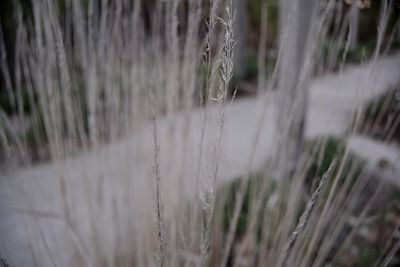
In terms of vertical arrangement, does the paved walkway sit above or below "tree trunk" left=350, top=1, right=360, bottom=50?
below

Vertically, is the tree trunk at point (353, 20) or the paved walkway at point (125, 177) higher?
the tree trunk at point (353, 20)

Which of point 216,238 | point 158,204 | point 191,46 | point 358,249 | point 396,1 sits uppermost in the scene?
point 396,1

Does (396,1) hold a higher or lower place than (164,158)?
higher

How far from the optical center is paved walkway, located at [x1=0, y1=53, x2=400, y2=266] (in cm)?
75

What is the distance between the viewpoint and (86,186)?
1002 mm

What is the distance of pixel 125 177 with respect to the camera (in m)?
1.14

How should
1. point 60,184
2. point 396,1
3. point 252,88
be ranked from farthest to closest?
point 252,88 → point 60,184 → point 396,1

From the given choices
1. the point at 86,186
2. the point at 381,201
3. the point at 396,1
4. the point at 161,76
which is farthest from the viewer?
the point at 381,201

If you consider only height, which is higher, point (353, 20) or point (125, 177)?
point (353, 20)

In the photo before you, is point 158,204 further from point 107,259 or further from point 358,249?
point 358,249

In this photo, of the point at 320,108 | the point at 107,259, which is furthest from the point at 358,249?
the point at 320,108

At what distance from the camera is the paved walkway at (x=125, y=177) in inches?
29.4

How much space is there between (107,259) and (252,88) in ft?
10.6

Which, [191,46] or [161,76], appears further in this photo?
[161,76]
